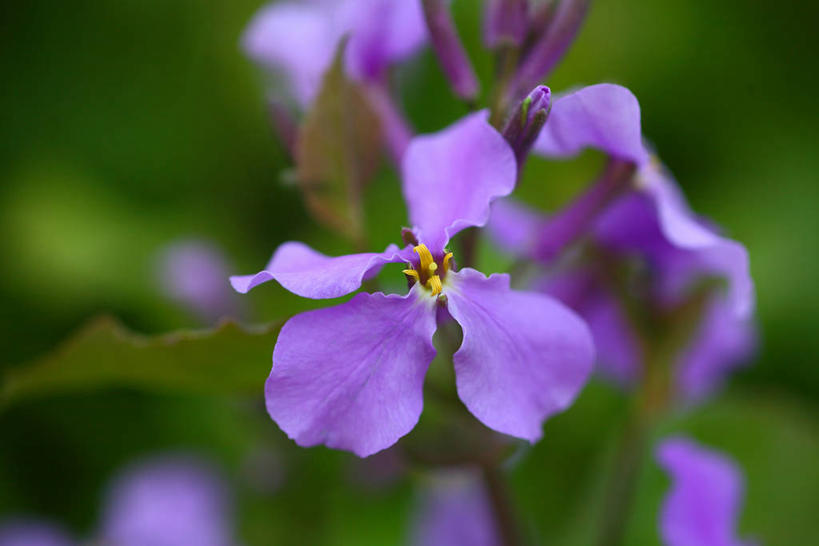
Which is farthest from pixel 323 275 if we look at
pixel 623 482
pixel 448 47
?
pixel 623 482

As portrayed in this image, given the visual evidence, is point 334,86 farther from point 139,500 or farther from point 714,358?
point 139,500

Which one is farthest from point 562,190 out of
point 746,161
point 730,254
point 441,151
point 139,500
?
point 139,500

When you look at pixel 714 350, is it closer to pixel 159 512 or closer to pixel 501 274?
pixel 501 274

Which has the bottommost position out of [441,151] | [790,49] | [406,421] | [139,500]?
[139,500]

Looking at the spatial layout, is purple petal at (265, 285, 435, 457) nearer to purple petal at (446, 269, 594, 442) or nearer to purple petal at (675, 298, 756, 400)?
purple petal at (446, 269, 594, 442)

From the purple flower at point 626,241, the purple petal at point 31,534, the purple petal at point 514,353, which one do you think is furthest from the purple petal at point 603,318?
the purple petal at point 31,534

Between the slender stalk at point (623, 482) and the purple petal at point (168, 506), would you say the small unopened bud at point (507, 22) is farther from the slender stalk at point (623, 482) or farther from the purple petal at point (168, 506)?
the purple petal at point (168, 506)

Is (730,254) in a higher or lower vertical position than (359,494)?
higher
